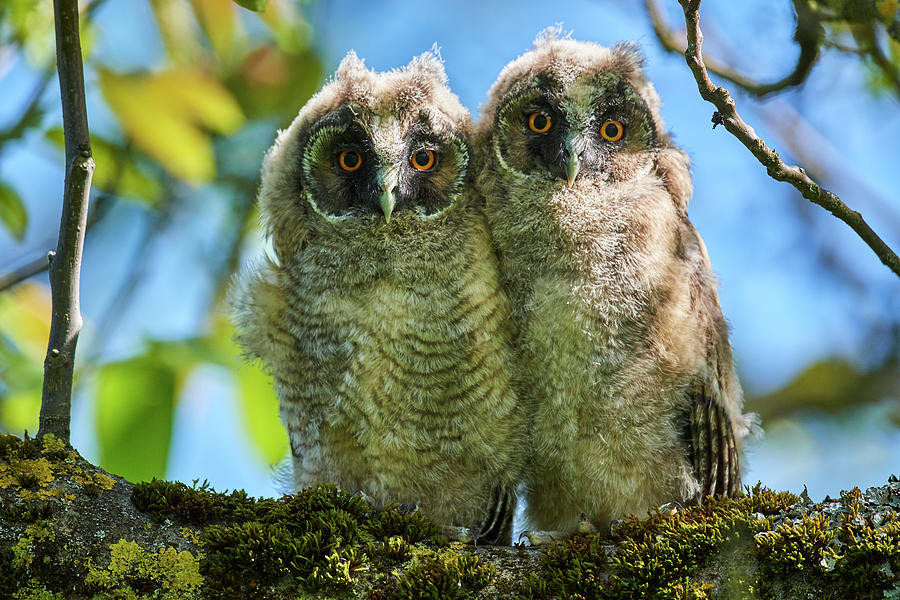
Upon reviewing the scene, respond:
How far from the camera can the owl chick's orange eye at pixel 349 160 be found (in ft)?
9.70

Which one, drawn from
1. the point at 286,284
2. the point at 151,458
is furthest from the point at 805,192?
the point at 151,458

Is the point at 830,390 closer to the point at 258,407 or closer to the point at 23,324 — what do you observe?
the point at 258,407

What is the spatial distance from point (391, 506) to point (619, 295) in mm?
1005

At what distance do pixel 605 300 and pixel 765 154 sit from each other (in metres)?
0.76

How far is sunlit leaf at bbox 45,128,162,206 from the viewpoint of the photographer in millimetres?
3393

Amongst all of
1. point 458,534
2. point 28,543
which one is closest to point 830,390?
point 458,534

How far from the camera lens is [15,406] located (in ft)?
9.31

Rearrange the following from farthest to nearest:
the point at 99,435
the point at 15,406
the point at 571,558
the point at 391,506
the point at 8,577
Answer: the point at 15,406
the point at 99,435
the point at 391,506
the point at 571,558
the point at 8,577

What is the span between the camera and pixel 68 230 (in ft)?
6.78

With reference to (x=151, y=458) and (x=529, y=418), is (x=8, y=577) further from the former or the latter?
(x=529, y=418)

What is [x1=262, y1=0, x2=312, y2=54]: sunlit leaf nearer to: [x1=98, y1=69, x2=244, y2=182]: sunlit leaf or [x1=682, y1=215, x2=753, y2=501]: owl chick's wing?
[x1=98, y1=69, x2=244, y2=182]: sunlit leaf

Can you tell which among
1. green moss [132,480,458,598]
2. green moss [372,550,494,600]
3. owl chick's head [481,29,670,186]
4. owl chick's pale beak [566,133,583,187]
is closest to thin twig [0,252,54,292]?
green moss [132,480,458,598]

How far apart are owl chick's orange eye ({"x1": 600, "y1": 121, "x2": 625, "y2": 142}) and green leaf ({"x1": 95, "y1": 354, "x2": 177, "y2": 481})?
1698 mm

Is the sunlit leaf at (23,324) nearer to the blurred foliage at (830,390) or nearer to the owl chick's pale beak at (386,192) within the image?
the owl chick's pale beak at (386,192)
